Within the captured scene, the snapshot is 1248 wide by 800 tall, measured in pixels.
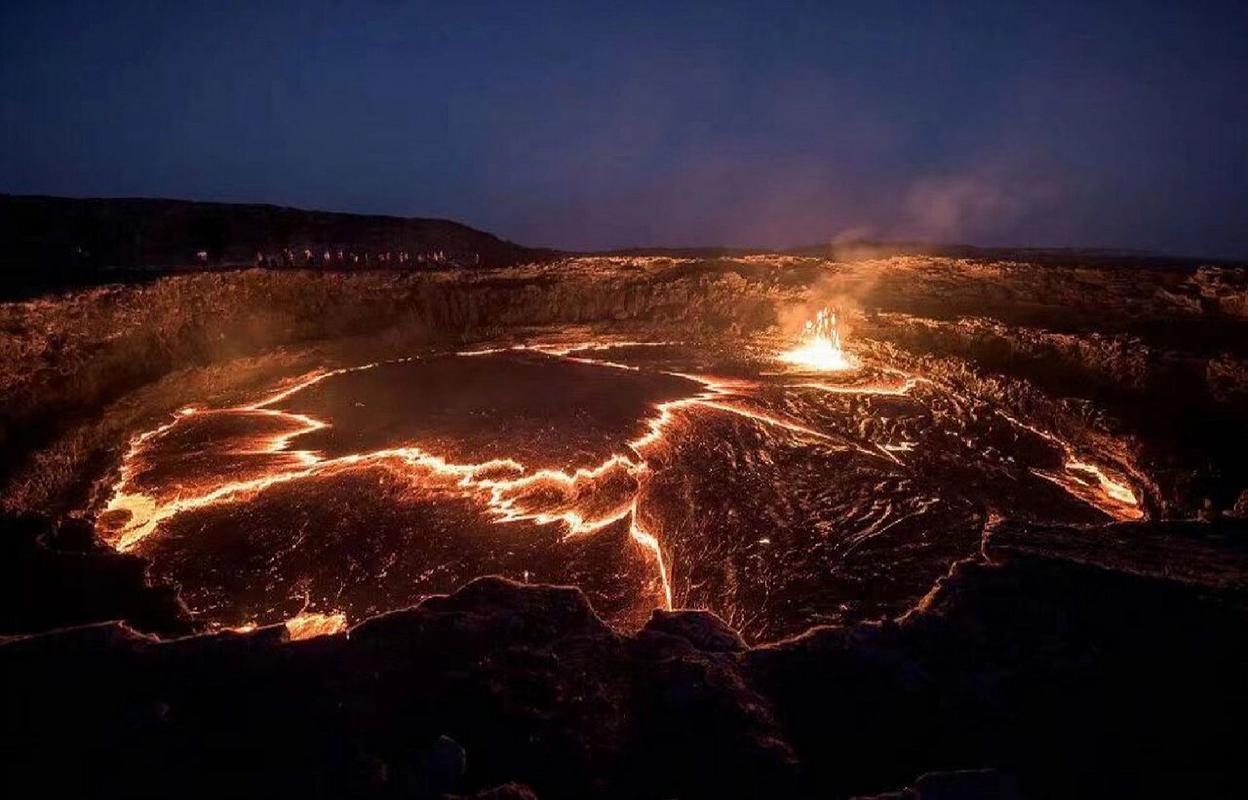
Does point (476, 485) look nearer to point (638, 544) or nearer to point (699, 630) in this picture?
point (638, 544)

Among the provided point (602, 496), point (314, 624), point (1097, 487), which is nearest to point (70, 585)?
point (314, 624)

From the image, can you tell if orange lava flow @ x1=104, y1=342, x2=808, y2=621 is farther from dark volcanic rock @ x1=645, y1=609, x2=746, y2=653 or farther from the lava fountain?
the lava fountain

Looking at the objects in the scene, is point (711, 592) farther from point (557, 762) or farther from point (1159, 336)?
point (1159, 336)

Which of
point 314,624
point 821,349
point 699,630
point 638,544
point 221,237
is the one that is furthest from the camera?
point 221,237

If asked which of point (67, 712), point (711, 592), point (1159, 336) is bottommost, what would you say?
point (711, 592)

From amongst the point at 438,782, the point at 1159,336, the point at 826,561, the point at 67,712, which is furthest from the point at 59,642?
the point at 1159,336

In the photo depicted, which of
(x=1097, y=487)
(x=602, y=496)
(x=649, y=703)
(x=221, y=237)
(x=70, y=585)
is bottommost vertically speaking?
(x=70, y=585)
